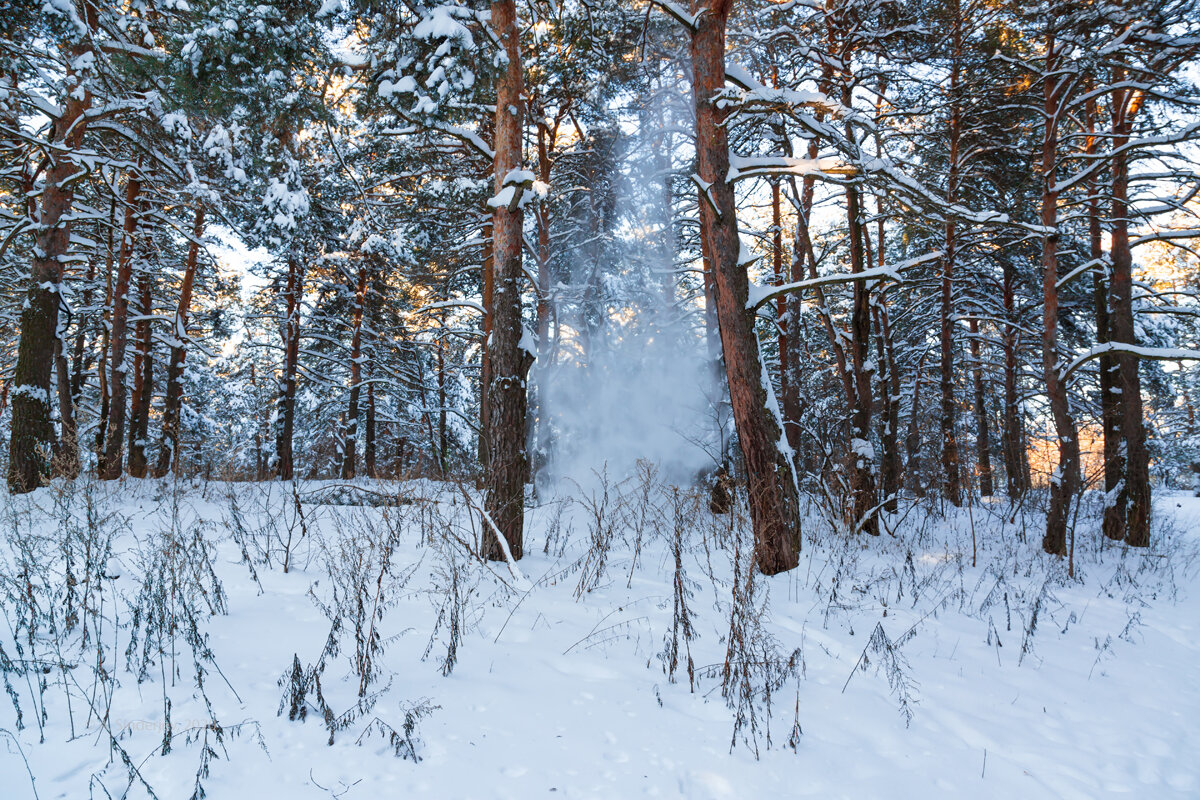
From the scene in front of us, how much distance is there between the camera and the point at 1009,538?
8711mm

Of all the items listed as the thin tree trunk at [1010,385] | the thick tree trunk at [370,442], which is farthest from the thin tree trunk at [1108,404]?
the thick tree trunk at [370,442]

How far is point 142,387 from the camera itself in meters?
13.7

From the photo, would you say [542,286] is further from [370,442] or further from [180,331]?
[370,442]

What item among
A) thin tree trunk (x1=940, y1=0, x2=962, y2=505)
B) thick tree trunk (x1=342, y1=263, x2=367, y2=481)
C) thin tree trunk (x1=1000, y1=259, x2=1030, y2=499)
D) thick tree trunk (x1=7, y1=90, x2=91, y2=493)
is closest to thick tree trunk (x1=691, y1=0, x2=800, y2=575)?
thin tree trunk (x1=940, y1=0, x2=962, y2=505)

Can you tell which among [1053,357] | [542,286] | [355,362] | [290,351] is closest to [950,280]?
[1053,357]

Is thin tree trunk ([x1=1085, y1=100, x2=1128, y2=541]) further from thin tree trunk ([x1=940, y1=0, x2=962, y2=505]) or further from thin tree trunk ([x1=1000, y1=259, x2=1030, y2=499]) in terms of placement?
thin tree trunk ([x1=940, y1=0, x2=962, y2=505])

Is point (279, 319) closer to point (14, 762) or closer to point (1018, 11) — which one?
point (14, 762)

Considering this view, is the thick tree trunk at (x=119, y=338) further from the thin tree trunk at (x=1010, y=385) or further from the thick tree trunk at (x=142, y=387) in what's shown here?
the thin tree trunk at (x=1010, y=385)

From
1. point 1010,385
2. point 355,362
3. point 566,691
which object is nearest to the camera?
point 566,691

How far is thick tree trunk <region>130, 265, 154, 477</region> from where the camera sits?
12.1 meters

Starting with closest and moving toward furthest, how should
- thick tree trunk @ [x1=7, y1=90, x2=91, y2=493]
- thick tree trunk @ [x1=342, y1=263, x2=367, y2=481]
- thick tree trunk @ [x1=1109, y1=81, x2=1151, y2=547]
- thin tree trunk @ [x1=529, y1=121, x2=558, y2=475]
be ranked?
1. thick tree trunk @ [x1=7, y1=90, x2=91, y2=493]
2. thick tree trunk @ [x1=1109, y1=81, x2=1151, y2=547]
3. thin tree trunk @ [x1=529, y1=121, x2=558, y2=475]
4. thick tree trunk @ [x1=342, y1=263, x2=367, y2=481]

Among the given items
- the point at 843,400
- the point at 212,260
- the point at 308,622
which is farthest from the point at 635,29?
the point at 843,400

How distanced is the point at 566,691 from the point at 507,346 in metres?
3.68

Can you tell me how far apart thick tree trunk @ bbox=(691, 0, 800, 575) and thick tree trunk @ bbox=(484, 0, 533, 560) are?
208cm
